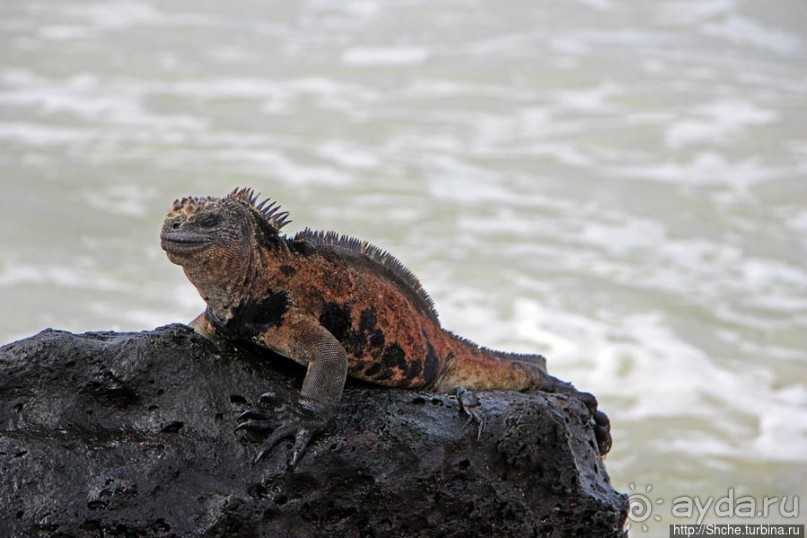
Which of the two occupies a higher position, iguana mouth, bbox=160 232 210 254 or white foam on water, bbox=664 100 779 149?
white foam on water, bbox=664 100 779 149

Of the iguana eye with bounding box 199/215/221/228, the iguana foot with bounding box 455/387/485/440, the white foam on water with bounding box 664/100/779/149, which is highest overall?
the white foam on water with bounding box 664/100/779/149

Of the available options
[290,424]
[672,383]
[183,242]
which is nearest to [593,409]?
[290,424]

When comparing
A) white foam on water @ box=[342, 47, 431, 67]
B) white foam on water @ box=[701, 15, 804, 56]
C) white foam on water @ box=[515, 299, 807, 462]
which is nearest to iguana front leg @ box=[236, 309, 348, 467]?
white foam on water @ box=[515, 299, 807, 462]

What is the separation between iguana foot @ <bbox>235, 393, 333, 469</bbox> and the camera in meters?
4.33

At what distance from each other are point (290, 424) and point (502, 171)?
12.5 metres

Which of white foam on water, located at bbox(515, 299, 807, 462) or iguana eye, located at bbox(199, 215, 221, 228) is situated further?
white foam on water, located at bbox(515, 299, 807, 462)

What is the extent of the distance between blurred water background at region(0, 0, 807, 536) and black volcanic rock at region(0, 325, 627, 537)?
3989mm

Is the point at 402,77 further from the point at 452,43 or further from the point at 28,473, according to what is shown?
the point at 28,473

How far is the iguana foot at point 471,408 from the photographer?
4680 millimetres

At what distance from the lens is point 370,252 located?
5047mm

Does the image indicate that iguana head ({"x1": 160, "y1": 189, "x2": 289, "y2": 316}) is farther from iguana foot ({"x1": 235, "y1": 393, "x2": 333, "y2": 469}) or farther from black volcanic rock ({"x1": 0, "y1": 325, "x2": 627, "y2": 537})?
iguana foot ({"x1": 235, "y1": 393, "x2": 333, "y2": 469})

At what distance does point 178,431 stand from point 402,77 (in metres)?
17.0

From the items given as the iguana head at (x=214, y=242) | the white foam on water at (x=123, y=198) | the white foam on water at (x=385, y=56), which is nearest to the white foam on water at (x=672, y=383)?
the white foam on water at (x=123, y=198)

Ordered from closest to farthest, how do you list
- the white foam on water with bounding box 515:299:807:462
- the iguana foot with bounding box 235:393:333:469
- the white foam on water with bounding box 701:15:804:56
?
the iguana foot with bounding box 235:393:333:469
the white foam on water with bounding box 515:299:807:462
the white foam on water with bounding box 701:15:804:56
